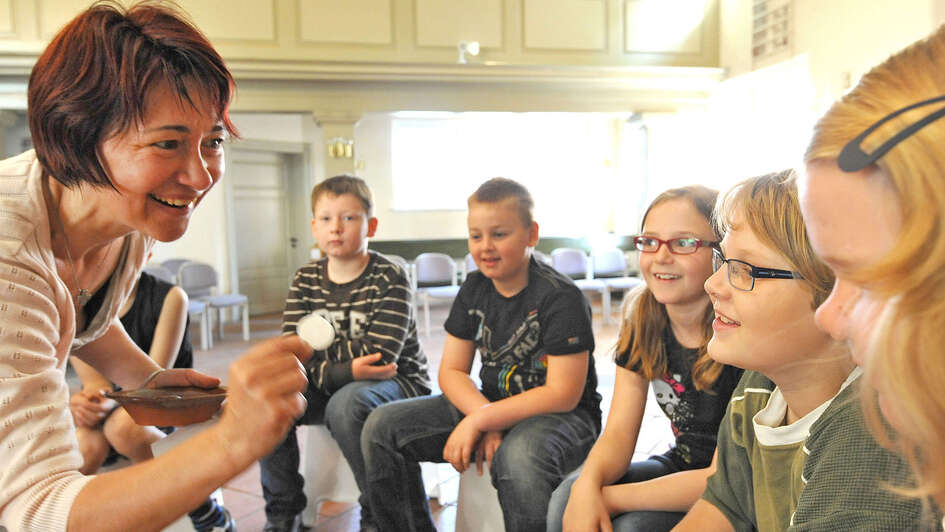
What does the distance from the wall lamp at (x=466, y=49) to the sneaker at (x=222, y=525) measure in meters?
5.77

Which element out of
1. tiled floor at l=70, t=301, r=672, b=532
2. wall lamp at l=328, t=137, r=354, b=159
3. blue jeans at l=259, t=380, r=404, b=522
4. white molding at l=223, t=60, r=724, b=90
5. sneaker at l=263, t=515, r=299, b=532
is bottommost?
tiled floor at l=70, t=301, r=672, b=532

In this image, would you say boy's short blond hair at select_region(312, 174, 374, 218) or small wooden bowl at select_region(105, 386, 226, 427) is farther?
boy's short blond hair at select_region(312, 174, 374, 218)

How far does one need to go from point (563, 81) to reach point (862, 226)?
23.5ft

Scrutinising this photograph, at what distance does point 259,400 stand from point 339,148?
21.0 ft

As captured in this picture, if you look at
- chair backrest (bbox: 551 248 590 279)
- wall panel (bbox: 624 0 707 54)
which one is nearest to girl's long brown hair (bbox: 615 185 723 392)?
chair backrest (bbox: 551 248 590 279)

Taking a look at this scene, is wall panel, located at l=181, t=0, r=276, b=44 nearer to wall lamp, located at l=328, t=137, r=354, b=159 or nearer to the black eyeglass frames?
wall lamp, located at l=328, t=137, r=354, b=159

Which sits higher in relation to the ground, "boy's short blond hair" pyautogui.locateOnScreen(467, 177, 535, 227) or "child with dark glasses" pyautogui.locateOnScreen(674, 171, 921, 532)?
"boy's short blond hair" pyautogui.locateOnScreen(467, 177, 535, 227)

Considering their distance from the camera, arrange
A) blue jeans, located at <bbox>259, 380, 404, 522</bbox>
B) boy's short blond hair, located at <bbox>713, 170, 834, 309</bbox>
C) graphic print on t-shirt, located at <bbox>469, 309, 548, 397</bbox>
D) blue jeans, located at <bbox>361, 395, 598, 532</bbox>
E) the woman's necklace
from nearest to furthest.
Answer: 1. boy's short blond hair, located at <bbox>713, 170, 834, 309</bbox>
2. the woman's necklace
3. blue jeans, located at <bbox>361, 395, 598, 532</bbox>
4. graphic print on t-shirt, located at <bbox>469, 309, 548, 397</bbox>
5. blue jeans, located at <bbox>259, 380, 404, 522</bbox>

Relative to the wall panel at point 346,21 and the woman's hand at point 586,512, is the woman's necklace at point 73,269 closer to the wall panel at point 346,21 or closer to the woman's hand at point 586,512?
the woman's hand at point 586,512

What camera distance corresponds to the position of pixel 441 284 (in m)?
7.94

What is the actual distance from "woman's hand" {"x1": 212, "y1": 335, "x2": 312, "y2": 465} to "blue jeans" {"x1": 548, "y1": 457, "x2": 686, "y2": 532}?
906 millimetres

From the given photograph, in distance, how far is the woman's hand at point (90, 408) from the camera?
2.16 meters

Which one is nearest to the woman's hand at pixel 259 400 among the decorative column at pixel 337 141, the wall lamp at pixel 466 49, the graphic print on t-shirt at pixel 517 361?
the graphic print on t-shirt at pixel 517 361

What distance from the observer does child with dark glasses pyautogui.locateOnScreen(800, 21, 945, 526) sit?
54 centimetres
